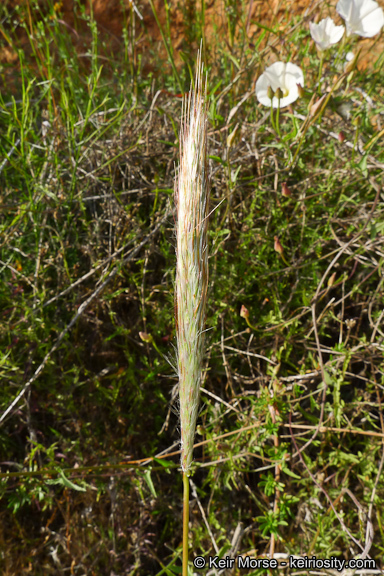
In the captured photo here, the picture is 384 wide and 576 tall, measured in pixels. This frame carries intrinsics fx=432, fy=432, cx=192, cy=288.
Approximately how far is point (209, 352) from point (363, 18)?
1.18m

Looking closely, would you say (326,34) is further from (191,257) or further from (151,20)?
(151,20)

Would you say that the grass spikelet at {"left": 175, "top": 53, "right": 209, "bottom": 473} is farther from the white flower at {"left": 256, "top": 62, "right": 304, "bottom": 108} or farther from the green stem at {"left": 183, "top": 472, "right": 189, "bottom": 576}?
the white flower at {"left": 256, "top": 62, "right": 304, "bottom": 108}

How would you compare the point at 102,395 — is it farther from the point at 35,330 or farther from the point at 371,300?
the point at 371,300

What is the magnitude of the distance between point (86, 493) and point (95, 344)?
51cm

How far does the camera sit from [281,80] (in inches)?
60.6

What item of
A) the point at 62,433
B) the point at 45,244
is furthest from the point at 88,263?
the point at 62,433

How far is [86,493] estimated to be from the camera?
1453 millimetres

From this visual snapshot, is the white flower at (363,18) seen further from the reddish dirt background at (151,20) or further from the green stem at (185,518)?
the green stem at (185,518)

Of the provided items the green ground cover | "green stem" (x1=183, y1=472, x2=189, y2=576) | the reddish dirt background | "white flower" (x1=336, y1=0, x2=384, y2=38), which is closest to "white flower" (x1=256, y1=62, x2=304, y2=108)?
the green ground cover

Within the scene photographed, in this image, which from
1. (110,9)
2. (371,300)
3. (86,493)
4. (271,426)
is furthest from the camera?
(110,9)

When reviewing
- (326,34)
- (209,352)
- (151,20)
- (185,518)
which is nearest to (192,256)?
(185,518)

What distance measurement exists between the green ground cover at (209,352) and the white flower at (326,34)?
4cm

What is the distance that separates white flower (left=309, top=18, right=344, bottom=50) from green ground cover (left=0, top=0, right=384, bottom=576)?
4 cm

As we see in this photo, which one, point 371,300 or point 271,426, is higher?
point 371,300
